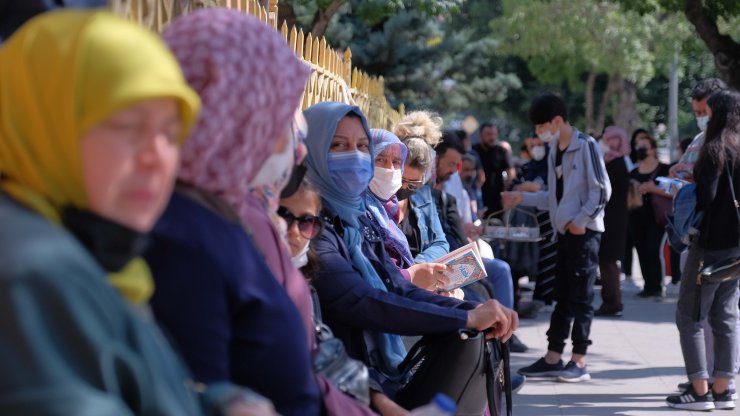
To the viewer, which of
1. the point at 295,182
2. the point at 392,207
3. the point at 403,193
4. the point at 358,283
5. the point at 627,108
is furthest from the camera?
the point at 627,108

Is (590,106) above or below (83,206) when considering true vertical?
below

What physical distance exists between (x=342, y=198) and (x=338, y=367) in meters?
1.50

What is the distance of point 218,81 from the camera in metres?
2.20

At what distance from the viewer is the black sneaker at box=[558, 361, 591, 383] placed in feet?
29.0

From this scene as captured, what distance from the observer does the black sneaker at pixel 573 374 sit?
29.0 ft

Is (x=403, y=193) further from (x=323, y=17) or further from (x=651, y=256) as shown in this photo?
(x=651, y=256)

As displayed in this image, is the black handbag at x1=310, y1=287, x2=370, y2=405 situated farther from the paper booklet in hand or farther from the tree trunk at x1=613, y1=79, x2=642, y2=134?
the tree trunk at x1=613, y1=79, x2=642, y2=134

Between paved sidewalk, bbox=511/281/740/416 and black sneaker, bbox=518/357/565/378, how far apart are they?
98 millimetres

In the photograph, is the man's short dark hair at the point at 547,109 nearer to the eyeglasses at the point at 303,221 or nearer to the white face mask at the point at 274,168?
the eyeglasses at the point at 303,221

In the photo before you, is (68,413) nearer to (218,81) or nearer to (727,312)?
(218,81)

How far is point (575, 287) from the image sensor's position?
28.7 feet

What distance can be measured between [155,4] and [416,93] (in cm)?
1792

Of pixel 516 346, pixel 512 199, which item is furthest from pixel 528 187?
pixel 516 346

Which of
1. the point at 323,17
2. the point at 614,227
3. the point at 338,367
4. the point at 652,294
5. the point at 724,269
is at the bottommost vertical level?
the point at 652,294
